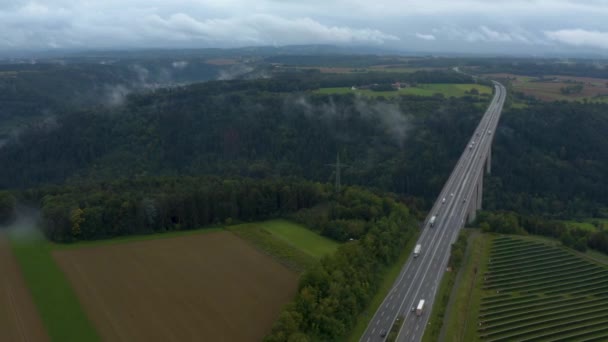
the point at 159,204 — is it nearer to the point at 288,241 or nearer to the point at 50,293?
the point at 288,241

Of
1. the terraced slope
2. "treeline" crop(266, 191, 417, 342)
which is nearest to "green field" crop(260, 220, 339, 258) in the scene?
"treeline" crop(266, 191, 417, 342)

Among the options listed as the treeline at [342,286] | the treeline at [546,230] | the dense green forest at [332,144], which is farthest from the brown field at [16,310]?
the dense green forest at [332,144]

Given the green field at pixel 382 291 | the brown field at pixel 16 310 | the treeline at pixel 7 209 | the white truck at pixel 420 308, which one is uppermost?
the treeline at pixel 7 209

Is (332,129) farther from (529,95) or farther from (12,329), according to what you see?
(12,329)

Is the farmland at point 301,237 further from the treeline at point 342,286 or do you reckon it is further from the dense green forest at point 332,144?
the dense green forest at point 332,144

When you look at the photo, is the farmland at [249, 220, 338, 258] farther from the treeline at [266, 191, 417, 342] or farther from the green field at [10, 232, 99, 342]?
the green field at [10, 232, 99, 342]

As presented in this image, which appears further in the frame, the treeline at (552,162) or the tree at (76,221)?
the treeline at (552,162)
